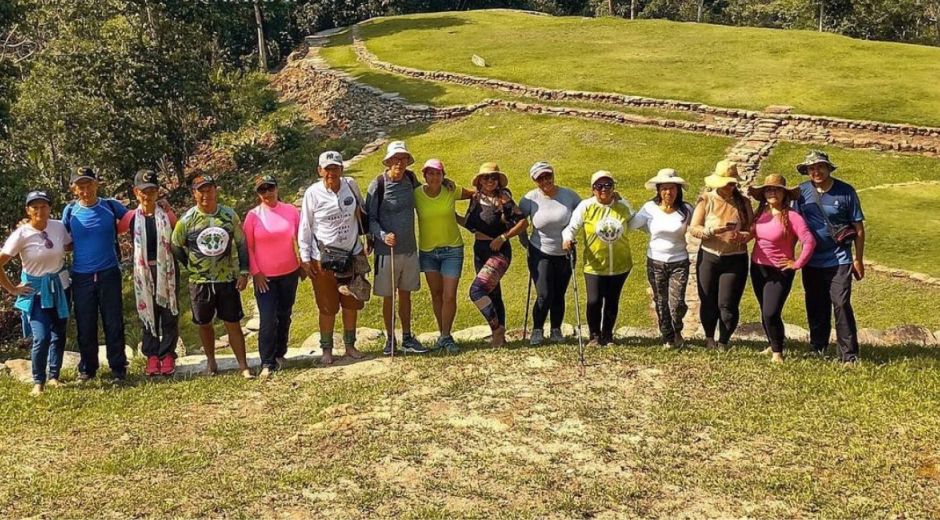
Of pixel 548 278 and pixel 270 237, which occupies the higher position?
pixel 270 237

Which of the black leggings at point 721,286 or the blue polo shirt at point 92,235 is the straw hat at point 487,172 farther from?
the blue polo shirt at point 92,235

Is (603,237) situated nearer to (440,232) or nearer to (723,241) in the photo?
(723,241)

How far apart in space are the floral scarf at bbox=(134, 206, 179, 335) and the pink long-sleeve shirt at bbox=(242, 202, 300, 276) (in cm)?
77

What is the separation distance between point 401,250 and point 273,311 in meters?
1.23

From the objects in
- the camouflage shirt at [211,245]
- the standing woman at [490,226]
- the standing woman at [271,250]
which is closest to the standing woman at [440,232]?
the standing woman at [490,226]

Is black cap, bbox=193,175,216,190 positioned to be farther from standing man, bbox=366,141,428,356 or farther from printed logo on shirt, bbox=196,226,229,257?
standing man, bbox=366,141,428,356

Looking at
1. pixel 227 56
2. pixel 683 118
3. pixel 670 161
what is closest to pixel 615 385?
pixel 670 161

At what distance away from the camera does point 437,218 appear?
278 inches

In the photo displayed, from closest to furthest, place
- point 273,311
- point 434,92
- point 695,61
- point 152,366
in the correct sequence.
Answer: point 273,311, point 152,366, point 434,92, point 695,61

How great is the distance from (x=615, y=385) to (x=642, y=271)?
6.07m

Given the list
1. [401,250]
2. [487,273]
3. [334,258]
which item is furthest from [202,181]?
[487,273]

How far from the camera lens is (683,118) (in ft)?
64.5

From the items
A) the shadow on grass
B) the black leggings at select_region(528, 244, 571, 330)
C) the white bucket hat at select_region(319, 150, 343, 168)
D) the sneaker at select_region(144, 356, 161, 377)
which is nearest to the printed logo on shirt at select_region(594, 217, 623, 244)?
the black leggings at select_region(528, 244, 571, 330)

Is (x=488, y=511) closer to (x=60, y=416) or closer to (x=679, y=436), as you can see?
(x=679, y=436)
